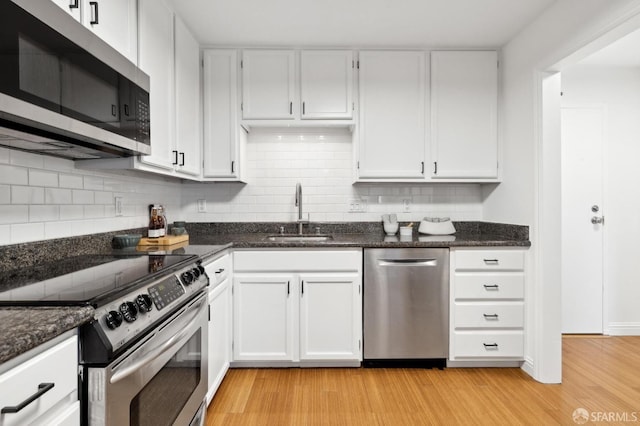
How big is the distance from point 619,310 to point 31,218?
4408 millimetres

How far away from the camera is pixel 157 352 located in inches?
47.4

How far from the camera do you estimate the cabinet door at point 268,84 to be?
2.72 meters

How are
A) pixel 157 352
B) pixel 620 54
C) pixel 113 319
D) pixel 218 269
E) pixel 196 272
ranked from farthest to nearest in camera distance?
pixel 620 54
pixel 218 269
pixel 196 272
pixel 157 352
pixel 113 319

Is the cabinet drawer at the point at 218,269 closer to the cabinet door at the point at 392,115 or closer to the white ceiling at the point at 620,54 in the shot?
the cabinet door at the point at 392,115

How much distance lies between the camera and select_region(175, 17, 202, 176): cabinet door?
227cm

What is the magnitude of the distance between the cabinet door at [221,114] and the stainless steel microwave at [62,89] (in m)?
1.09

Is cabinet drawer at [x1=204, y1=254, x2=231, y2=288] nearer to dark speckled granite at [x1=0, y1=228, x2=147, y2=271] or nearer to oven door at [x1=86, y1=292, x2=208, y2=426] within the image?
oven door at [x1=86, y1=292, x2=208, y2=426]

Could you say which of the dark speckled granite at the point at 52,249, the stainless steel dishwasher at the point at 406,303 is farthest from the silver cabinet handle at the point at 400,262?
the dark speckled granite at the point at 52,249

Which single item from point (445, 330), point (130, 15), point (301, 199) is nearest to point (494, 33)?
point (301, 199)

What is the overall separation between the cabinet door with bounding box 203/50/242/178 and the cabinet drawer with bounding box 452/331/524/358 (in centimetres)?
212

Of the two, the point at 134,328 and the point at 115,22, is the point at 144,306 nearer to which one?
the point at 134,328

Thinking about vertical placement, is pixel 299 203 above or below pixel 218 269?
above

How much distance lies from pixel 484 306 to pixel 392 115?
1.62 meters

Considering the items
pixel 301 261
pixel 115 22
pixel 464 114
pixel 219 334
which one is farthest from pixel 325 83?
pixel 219 334
